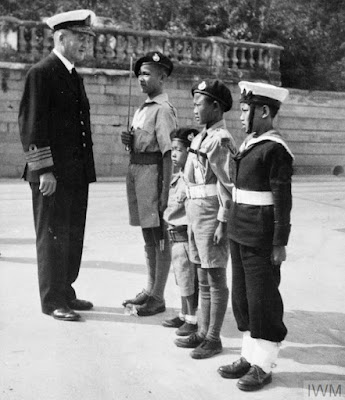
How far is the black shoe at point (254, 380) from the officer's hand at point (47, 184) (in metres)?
2.00

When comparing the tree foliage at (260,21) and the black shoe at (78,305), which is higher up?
the tree foliage at (260,21)

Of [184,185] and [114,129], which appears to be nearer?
[184,185]

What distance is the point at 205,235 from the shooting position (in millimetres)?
4680

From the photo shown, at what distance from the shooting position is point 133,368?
14.3 ft

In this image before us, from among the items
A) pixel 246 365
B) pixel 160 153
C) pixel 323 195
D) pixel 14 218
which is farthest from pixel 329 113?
pixel 246 365

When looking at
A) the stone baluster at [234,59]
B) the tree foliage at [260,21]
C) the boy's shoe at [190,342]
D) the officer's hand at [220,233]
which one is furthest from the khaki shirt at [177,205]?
the tree foliage at [260,21]

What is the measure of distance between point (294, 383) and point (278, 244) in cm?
79

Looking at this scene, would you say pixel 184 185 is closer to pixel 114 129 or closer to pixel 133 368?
pixel 133 368

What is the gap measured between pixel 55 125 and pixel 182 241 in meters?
1.28

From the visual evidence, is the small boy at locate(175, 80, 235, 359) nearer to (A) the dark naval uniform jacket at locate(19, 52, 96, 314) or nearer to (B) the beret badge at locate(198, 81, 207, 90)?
(B) the beret badge at locate(198, 81, 207, 90)

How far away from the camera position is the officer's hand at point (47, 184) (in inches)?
210

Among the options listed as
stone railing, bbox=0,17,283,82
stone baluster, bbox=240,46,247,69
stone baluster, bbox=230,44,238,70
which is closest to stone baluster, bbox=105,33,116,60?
stone railing, bbox=0,17,283,82

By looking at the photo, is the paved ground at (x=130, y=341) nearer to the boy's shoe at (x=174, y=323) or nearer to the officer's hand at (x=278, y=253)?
the boy's shoe at (x=174, y=323)

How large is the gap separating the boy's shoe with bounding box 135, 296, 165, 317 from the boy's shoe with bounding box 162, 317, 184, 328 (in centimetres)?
30
